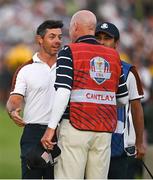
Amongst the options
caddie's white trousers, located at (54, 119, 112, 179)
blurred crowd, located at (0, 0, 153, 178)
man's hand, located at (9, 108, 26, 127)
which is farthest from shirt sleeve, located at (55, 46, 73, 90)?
blurred crowd, located at (0, 0, 153, 178)

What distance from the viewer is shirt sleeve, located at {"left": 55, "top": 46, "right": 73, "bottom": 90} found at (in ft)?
25.4

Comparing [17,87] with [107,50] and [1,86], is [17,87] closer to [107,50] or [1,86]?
[107,50]

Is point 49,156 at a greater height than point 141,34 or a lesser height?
lesser

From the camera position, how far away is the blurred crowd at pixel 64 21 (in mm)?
26078

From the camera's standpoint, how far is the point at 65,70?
7.77 meters

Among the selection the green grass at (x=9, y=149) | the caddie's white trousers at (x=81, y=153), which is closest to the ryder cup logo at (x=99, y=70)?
the caddie's white trousers at (x=81, y=153)

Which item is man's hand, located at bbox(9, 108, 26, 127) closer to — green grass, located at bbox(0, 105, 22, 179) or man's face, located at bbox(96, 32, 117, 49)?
man's face, located at bbox(96, 32, 117, 49)

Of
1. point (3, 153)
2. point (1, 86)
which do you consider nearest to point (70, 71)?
point (3, 153)

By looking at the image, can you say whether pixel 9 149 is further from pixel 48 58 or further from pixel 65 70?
pixel 65 70

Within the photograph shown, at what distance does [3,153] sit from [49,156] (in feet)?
38.0

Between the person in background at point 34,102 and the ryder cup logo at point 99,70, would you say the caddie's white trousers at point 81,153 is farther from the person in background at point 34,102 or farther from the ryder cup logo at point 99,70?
the person in background at point 34,102

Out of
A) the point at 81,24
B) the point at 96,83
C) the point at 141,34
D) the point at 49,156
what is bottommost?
the point at 49,156

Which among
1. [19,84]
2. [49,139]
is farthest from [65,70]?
[19,84]

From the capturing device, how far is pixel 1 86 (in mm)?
25812
